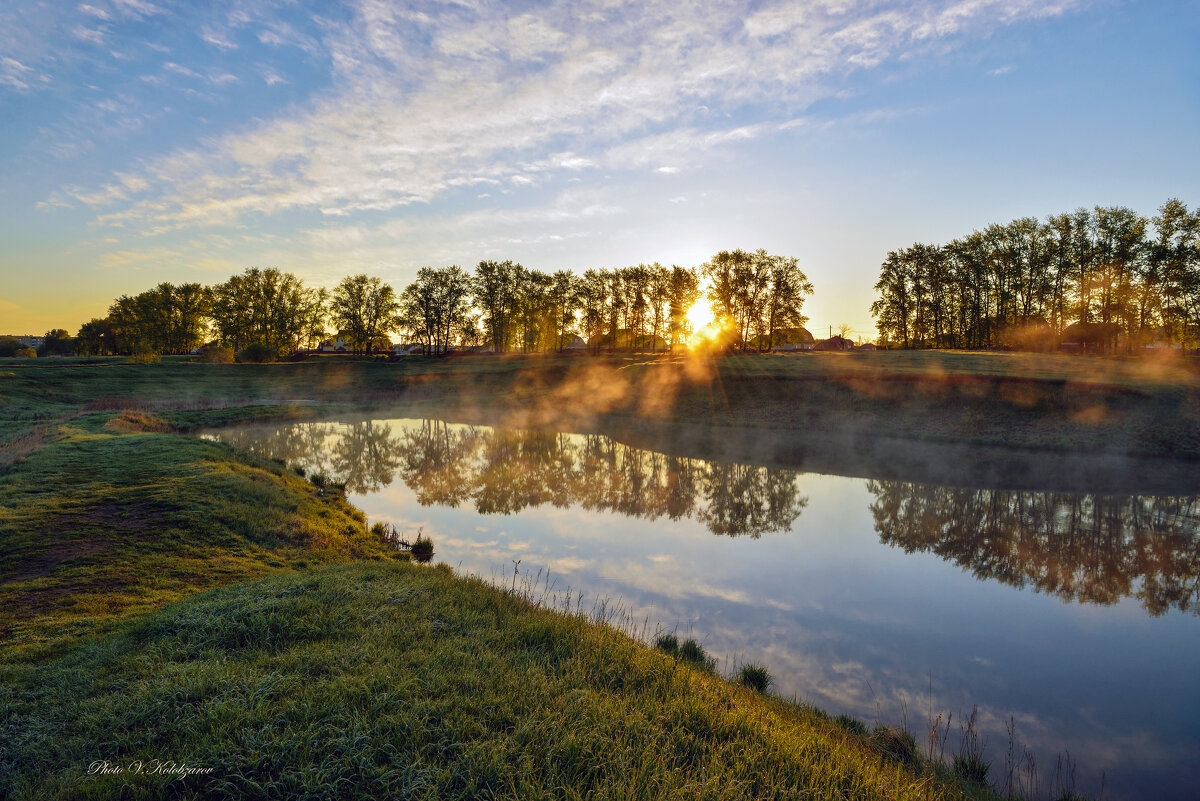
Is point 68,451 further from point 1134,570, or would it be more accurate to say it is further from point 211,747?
point 1134,570

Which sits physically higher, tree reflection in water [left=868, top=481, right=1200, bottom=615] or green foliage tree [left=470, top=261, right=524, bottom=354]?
green foliage tree [left=470, top=261, right=524, bottom=354]

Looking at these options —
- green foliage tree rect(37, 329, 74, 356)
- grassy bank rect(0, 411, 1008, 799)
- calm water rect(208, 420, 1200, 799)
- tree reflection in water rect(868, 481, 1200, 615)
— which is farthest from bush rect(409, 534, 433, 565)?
green foliage tree rect(37, 329, 74, 356)

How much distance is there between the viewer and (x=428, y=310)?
329 ft

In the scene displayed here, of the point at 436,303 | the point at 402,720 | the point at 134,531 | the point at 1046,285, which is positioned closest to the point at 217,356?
the point at 436,303

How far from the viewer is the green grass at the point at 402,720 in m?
4.32

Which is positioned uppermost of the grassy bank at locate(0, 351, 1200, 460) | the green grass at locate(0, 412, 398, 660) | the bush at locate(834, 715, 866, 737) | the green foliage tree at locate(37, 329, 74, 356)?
the green foliage tree at locate(37, 329, 74, 356)

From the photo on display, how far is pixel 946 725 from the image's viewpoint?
24.5 ft

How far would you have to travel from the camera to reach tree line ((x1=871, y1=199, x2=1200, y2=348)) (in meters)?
53.6

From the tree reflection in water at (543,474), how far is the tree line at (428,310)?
61658 mm

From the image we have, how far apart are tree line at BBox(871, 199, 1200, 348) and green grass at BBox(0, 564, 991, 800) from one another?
74366 millimetres

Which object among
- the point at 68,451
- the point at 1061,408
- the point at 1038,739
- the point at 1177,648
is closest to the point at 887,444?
the point at 1061,408

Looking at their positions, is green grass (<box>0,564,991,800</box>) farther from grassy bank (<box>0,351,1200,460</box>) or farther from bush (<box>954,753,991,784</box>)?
grassy bank (<box>0,351,1200,460</box>)

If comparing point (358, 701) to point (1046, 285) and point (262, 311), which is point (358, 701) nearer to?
point (1046, 285)

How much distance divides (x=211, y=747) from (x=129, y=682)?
214 cm
